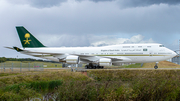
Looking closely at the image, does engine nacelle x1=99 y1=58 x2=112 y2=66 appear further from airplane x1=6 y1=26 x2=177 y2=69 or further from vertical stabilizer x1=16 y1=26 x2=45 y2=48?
vertical stabilizer x1=16 y1=26 x2=45 y2=48

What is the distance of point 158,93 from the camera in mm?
10672

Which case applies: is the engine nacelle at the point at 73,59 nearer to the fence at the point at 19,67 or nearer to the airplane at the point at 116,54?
the airplane at the point at 116,54

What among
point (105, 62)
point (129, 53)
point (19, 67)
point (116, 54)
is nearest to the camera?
point (105, 62)

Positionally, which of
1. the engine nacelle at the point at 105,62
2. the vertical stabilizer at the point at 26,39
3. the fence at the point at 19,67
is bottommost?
the fence at the point at 19,67

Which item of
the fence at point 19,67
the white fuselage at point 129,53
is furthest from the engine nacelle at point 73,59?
the fence at point 19,67

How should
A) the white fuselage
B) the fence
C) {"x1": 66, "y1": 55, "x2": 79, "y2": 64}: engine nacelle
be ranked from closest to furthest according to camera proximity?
{"x1": 66, "y1": 55, "x2": 79, "y2": 64}: engine nacelle
the fence
the white fuselage

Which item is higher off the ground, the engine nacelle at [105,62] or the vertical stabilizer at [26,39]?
the vertical stabilizer at [26,39]

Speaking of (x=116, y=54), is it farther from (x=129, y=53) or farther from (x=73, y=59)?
(x=73, y=59)

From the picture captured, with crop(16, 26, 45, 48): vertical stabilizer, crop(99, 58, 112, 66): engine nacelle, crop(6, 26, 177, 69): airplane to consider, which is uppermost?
crop(16, 26, 45, 48): vertical stabilizer

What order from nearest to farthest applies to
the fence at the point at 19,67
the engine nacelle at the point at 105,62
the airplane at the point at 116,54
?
the engine nacelle at the point at 105,62, the fence at the point at 19,67, the airplane at the point at 116,54

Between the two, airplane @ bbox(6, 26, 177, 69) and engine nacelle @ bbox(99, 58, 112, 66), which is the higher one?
airplane @ bbox(6, 26, 177, 69)

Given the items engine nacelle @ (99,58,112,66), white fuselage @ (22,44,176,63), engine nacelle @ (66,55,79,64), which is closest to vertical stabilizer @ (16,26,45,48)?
white fuselage @ (22,44,176,63)

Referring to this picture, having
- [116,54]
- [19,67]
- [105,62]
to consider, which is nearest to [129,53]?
[116,54]

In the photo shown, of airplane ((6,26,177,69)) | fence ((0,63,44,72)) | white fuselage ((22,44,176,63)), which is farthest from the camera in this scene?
white fuselage ((22,44,176,63))
